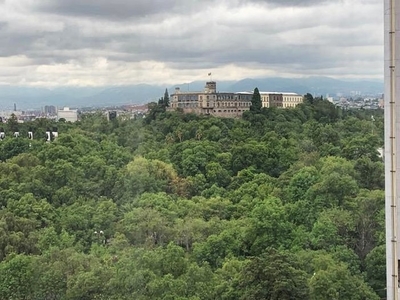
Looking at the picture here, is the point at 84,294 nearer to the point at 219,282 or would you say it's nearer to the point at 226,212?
the point at 219,282

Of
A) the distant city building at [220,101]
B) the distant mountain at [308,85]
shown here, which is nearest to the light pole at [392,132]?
the distant mountain at [308,85]

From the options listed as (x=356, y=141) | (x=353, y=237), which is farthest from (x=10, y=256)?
(x=356, y=141)

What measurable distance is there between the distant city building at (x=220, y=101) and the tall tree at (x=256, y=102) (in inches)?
1.6

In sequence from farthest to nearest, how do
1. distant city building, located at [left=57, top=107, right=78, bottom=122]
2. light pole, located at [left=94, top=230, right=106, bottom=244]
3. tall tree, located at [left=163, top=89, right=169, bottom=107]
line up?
tall tree, located at [left=163, top=89, right=169, bottom=107] < distant city building, located at [left=57, top=107, right=78, bottom=122] < light pole, located at [left=94, top=230, right=106, bottom=244]

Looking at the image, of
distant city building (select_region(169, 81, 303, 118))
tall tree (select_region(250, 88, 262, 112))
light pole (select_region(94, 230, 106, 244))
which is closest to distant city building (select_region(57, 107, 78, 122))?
distant city building (select_region(169, 81, 303, 118))

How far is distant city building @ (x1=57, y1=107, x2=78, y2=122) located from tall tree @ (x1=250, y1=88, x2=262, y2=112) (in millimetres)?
1974

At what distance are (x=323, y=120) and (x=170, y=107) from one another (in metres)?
1.92

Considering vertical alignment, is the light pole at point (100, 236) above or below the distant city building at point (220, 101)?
below

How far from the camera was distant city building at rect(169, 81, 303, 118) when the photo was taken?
20.0 feet

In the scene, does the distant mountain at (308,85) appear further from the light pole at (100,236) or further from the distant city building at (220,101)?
the light pole at (100,236)

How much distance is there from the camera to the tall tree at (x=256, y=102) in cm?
625

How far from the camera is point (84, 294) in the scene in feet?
12.5

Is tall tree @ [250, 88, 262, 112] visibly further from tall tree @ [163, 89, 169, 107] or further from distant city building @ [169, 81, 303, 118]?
tall tree @ [163, 89, 169, 107]

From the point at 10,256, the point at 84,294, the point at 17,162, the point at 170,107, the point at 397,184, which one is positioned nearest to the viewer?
the point at 397,184
